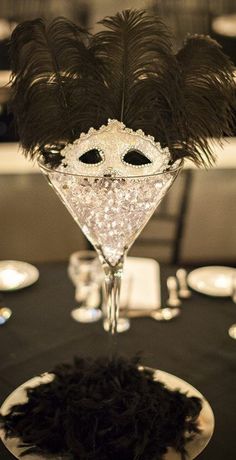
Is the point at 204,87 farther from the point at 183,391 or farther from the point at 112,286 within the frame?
the point at 183,391

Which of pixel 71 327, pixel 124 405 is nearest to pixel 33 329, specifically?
pixel 71 327

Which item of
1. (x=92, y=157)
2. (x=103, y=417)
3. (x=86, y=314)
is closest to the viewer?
(x=103, y=417)

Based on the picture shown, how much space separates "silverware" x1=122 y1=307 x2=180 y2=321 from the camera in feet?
4.90

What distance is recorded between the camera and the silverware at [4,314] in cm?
148

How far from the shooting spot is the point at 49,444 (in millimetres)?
1048

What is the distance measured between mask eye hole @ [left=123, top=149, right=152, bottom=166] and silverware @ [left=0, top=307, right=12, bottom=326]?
0.49m

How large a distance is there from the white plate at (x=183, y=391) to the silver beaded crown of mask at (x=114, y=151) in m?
0.38

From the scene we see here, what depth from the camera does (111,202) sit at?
113cm

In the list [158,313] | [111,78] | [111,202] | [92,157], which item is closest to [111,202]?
[111,202]

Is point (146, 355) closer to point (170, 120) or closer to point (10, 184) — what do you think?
point (170, 120)

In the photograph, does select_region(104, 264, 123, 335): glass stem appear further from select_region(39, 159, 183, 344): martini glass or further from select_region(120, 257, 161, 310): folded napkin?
select_region(120, 257, 161, 310): folded napkin

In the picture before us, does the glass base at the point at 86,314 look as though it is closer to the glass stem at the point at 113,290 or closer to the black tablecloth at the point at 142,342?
the black tablecloth at the point at 142,342

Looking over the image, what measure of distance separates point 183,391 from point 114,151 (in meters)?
0.44

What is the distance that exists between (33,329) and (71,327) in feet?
0.27
